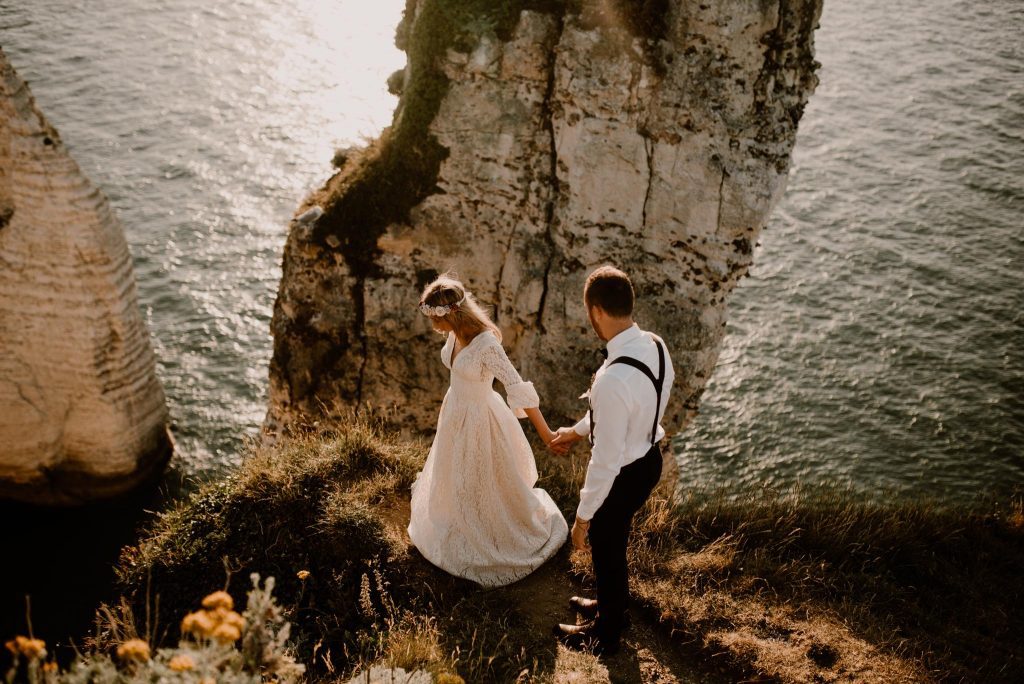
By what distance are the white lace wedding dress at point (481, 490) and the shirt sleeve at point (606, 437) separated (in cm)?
97

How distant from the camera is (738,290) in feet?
62.1

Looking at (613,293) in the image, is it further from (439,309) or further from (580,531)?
(580,531)

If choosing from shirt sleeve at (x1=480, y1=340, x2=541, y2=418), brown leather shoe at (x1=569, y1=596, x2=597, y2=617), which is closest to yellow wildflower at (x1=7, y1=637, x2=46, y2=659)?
shirt sleeve at (x1=480, y1=340, x2=541, y2=418)

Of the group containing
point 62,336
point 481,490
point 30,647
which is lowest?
point 62,336

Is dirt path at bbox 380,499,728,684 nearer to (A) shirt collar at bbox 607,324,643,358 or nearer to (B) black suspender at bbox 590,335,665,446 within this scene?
(B) black suspender at bbox 590,335,665,446

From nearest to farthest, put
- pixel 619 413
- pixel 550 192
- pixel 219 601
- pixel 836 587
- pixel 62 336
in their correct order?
pixel 219 601
pixel 619 413
pixel 836 587
pixel 550 192
pixel 62 336

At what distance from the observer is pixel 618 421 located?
3785 millimetres

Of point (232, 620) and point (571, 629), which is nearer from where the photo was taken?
point (232, 620)

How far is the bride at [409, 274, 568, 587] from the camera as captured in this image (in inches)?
188

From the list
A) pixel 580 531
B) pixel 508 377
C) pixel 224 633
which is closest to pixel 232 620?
pixel 224 633

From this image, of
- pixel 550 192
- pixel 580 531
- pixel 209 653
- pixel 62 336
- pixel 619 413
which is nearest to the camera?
pixel 209 653

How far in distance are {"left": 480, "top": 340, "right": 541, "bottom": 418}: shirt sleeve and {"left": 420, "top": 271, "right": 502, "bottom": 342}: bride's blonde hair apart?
0.53 feet

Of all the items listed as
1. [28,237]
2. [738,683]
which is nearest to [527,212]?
[738,683]

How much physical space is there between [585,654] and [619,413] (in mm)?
1904
